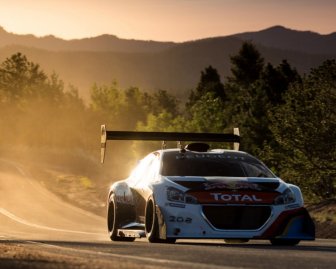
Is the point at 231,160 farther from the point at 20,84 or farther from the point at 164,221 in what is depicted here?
the point at 20,84

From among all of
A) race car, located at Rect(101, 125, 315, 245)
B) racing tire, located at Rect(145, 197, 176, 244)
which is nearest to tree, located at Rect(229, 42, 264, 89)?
race car, located at Rect(101, 125, 315, 245)

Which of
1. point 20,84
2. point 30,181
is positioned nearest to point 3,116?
point 20,84

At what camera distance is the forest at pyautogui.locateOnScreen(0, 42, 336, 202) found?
57.4 meters

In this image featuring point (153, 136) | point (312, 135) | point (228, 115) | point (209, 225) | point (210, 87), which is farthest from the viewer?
point (210, 87)

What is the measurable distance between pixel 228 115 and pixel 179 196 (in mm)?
89390

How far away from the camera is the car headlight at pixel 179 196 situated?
1598 centimetres

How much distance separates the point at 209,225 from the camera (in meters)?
15.9

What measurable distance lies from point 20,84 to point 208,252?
6042 inches

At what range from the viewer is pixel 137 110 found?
19575 cm

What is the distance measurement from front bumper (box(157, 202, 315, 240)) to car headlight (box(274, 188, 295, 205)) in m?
0.09

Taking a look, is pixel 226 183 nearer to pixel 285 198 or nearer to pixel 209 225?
pixel 209 225

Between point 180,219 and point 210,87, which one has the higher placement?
point 180,219

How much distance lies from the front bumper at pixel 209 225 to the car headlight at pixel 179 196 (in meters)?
0.06

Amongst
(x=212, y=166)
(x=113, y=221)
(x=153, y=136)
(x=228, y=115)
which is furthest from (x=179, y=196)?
(x=228, y=115)
